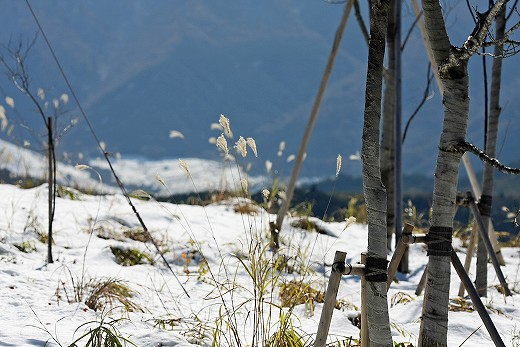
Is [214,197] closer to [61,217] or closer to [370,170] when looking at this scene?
[61,217]

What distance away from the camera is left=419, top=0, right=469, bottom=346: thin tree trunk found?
1.74 m

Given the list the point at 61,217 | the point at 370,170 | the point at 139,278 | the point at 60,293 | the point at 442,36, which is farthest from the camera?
the point at 61,217

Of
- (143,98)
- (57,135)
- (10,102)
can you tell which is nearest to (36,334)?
(57,135)

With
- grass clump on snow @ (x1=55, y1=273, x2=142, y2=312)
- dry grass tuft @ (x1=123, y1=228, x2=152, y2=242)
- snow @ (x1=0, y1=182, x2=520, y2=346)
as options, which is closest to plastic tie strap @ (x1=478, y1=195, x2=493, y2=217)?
snow @ (x1=0, y1=182, x2=520, y2=346)

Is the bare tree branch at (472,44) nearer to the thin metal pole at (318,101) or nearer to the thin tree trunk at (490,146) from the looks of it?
the thin tree trunk at (490,146)

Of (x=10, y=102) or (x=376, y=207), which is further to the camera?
(x=10, y=102)

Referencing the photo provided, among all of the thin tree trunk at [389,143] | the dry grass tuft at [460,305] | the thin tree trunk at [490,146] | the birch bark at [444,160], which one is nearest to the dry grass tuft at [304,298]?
the dry grass tuft at [460,305]

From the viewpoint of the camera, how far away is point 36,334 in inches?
80.1

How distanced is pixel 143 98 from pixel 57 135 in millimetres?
64415

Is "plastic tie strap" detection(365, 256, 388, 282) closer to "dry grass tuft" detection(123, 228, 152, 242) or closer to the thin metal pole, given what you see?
the thin metal pole

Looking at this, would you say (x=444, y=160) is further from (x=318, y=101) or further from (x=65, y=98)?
(x=65, y=98)

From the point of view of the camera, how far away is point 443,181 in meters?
1.77

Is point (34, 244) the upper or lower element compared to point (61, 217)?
lower

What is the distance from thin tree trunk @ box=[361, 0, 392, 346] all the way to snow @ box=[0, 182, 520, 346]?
312mm
